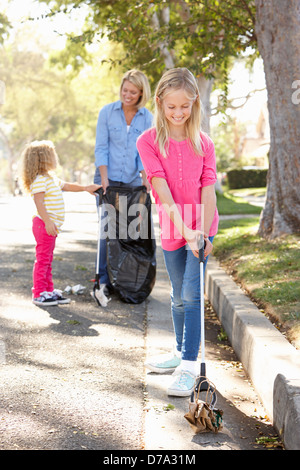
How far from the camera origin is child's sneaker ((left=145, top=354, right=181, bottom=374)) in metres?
4.29

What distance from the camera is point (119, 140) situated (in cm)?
645

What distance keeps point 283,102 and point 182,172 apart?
4.43 metres

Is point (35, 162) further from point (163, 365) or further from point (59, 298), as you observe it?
point (163, 365)

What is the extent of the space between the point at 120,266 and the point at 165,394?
251 centimetres

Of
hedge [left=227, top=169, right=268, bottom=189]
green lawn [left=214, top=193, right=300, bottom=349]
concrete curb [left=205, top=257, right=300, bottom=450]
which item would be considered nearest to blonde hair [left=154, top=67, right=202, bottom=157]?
concrete curb [left=205, top=257, right=300, bottom=450]

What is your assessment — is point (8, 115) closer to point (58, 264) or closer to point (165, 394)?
point (58, 264)

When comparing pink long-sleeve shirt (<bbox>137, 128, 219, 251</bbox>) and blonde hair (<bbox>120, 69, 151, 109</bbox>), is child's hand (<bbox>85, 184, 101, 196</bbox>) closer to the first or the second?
blonde hair (<bbox>120, 69, 151, 109</bbox>)

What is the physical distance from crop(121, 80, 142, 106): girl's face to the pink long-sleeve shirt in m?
2.13

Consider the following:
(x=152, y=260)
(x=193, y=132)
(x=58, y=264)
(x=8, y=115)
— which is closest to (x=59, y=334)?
(x=152, y=260)

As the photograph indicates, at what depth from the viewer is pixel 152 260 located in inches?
251

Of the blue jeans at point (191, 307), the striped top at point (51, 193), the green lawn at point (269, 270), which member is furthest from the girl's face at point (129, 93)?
the blue jeans at point (191, 307)

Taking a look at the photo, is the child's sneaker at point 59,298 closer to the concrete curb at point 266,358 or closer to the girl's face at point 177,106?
the concrete curb at point 266,358

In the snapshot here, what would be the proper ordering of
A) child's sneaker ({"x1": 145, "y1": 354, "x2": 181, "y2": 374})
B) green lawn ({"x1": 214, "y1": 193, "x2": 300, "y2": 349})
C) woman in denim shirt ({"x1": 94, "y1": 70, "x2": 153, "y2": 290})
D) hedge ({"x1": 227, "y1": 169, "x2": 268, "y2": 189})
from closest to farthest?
child's sneaker ({"x1": 145, "y1": 354, "x2": 181, "y2": 374}), green lawn ({"x1": 214, "y1": 193, "x2": 300, "y2": 349}), woman in denim shirt ({"x1": 94, "y1": 70, "x2": 153, "y2": 290}), hedge ({"x1": 227, "y1": 169, "x2": 268, "y2": 189})

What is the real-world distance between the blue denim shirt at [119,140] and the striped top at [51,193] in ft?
1.69
